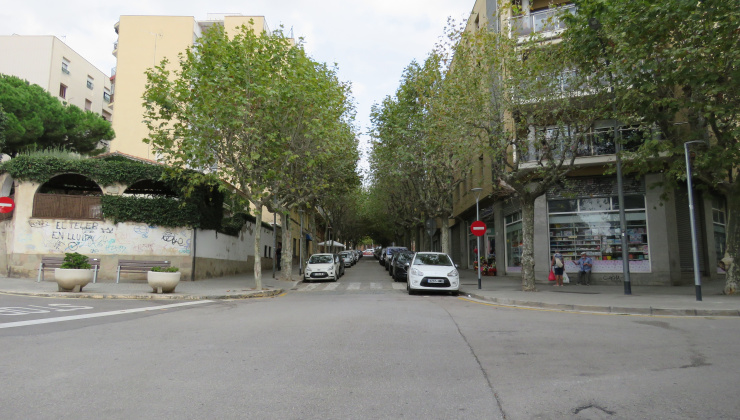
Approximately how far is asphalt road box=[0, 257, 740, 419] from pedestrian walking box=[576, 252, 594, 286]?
10.4m

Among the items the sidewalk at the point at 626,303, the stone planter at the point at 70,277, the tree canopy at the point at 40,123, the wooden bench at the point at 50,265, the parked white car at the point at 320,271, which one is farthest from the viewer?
the tree canopy at the point at 40,123

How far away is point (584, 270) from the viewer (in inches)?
775

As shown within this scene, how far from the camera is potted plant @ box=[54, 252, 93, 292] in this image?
561 inches

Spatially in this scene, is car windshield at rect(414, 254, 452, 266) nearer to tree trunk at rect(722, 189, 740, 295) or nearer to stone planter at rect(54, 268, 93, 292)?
tree trunk at rect(722, 189, 740, 295)

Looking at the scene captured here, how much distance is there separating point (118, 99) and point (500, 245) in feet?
107

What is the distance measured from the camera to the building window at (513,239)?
78.0 feet

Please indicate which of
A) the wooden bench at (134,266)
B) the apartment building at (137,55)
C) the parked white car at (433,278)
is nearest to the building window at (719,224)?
the parked white car at (433,278)

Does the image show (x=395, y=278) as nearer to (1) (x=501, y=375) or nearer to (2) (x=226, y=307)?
(2) (x=226, y=307)

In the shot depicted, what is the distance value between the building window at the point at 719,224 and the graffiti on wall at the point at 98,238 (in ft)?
84.0

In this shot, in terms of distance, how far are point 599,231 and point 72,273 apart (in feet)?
68.2

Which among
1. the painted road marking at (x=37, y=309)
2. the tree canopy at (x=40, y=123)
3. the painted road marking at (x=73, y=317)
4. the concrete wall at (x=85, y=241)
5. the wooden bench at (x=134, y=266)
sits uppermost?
the tree canopy at (x=40, y=123)

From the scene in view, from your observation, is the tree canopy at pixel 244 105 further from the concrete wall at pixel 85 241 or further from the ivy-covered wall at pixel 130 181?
the concrete wall at pixel 85 241

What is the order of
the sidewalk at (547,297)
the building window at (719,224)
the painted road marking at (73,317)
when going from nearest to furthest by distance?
the painted road marking at (73,317), the sidewalk at (547,297), the building window at (719,224)

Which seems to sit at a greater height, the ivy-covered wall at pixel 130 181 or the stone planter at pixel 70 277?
the ivy-covered wall at pixel 130 181
